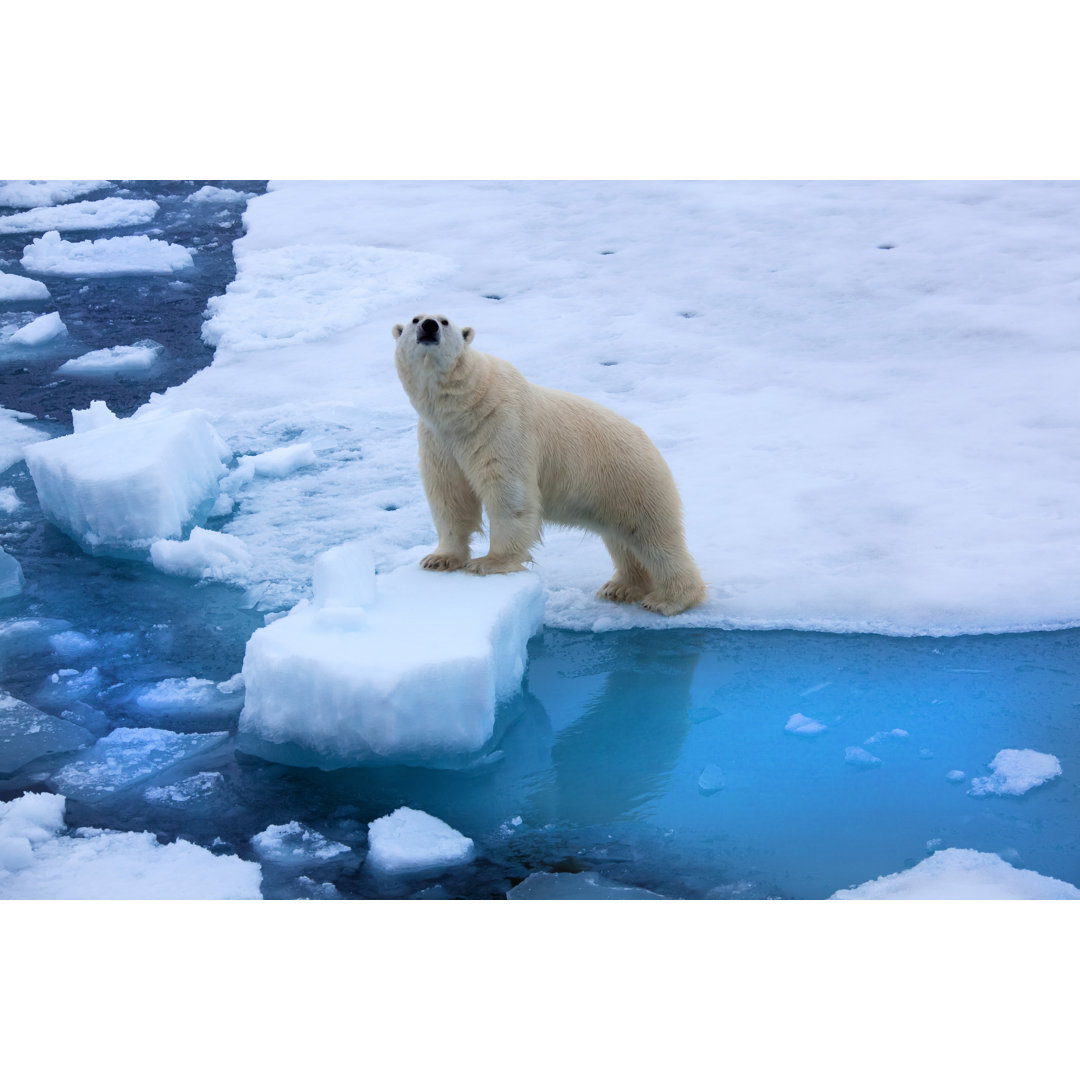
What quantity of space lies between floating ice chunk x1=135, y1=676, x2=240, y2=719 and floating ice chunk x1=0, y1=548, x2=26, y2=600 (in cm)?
103

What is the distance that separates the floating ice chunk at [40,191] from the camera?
390 inches

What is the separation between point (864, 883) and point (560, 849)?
805 millimetres

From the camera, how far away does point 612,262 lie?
8.58 meters

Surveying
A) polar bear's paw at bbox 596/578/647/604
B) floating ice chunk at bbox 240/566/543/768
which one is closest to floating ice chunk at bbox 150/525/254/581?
floating ice chunk at bbox 240/566/543/768

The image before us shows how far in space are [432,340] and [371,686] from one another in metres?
1.15

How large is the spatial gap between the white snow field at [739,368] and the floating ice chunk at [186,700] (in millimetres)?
618

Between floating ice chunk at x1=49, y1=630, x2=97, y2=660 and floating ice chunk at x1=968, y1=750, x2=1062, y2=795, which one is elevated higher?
floating ice chunk at x1=968, y1=750, x2=1062, y2=795

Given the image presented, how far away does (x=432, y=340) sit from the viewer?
13.0ft

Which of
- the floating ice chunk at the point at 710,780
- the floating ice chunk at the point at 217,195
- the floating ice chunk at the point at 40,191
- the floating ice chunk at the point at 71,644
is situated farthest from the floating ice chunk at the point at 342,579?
the floating ice chunk at the point at 40,191

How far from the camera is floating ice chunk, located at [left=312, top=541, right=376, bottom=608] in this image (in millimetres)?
3930

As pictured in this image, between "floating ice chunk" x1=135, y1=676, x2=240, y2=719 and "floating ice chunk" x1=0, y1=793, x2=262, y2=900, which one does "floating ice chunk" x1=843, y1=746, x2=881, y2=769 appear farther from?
"floating ice chunk" x1=135, y1=676, x2=240, y2=719

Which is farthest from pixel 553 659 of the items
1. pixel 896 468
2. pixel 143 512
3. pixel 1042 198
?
pixel 1042 198

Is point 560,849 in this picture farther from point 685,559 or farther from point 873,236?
point 873,236

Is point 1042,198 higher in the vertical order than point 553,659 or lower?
higher
